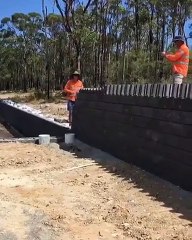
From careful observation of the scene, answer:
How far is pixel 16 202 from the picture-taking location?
6.55 meters

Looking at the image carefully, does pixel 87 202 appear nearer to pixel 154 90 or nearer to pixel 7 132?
pixel 154 90

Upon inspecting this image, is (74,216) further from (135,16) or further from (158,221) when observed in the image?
(135,16)

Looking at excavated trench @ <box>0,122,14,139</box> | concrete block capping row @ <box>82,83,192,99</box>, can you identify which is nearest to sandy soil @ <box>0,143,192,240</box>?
concrete block capping row @ <box>82,83,192,99</box>

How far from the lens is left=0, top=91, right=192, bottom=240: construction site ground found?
17.7 feet

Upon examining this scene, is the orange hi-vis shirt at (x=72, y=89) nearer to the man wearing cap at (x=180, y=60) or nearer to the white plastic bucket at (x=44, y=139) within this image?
the white plastic bucket at (x=44, y=139)

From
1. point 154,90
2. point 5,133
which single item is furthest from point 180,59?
point 5,133

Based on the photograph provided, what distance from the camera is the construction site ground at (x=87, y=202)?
539cm

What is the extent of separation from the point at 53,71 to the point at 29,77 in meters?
19.3

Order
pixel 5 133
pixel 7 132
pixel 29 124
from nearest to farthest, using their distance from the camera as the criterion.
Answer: pixel 29 124 < pixel 5 133 < pixel 7 132

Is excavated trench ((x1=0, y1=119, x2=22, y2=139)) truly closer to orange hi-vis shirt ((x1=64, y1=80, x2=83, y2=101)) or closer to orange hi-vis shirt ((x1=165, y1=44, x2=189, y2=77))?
orange hi-vis shirt ((x1=64, y1=80, x2=83, y2=101))

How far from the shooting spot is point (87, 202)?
6625 mm

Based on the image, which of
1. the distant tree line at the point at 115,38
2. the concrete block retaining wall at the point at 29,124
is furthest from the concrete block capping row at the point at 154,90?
the distant tree line at the point at 115,38

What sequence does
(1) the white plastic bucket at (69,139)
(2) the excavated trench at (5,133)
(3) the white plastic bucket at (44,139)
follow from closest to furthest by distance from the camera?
(3) the white plastic bucket at (44,139) < (1) the white plastic bucket at (69,139) < (2) the excavated trench at (5,133)

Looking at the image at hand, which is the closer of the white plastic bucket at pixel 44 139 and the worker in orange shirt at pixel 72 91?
the white plastic bucket at pixel 44 139
